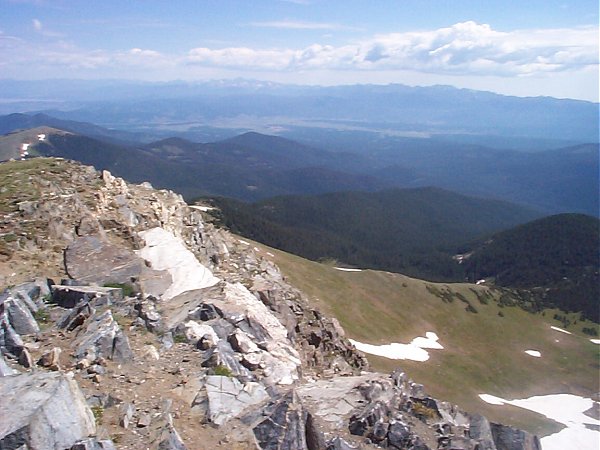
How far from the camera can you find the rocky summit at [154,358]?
16.0 m

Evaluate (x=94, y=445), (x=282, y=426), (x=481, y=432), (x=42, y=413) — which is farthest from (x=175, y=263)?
(x=481, y=432)

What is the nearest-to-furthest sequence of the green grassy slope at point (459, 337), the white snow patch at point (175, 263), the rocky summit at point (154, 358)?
the rocky summit at point (154, 358), the white snow patch at point (175, 263), the green grassy slope at point (459, 337)

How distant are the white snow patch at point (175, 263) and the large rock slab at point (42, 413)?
11898 millimetres

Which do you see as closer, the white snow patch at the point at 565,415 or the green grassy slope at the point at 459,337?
the white snow patch at the point at 565,415

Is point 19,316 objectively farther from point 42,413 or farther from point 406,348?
point 406,348

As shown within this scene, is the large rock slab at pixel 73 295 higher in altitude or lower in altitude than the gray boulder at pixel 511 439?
higher

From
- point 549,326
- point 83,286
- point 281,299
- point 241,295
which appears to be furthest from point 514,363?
point 83,286

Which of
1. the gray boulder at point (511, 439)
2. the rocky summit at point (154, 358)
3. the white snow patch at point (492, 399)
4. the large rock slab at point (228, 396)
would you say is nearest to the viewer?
the rocky summit at point (154, 358)

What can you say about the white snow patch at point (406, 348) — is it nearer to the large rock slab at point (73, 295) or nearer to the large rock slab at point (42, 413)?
the large rock slab at point (73, 295)

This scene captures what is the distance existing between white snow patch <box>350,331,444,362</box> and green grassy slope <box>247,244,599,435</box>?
145 centimetres

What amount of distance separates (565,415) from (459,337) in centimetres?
2979

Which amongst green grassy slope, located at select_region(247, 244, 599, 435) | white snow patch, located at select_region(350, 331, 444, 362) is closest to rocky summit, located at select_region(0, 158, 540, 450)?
white snow patch, located at select_region(350, 331, 444, 362)

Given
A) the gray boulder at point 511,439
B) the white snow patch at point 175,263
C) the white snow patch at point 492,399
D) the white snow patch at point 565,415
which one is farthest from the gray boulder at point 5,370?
the white snow patch at point 492,399

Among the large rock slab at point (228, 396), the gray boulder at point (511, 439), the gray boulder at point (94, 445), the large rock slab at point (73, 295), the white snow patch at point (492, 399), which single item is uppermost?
the large rock slab at point (73, 295)
